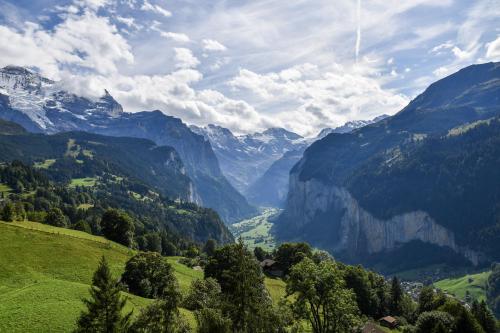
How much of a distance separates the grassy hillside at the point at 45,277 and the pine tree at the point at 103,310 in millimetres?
6981

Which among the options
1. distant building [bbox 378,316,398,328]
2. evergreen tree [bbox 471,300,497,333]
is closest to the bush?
distant building [bbox 378,316,398,328]

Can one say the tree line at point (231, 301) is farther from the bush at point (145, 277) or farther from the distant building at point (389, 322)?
the distant building at point (389, 322)

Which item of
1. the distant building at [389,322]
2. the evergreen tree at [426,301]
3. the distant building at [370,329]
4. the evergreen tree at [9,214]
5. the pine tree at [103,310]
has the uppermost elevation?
the evergreen tree at [9,214]

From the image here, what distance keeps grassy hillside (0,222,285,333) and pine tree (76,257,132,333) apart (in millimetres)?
6981

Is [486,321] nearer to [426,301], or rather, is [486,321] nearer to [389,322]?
[426,301]

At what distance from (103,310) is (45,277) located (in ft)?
76.9

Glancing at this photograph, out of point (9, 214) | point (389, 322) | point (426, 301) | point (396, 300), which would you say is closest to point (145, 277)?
point (9, 214)

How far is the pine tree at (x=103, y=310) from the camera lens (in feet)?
136

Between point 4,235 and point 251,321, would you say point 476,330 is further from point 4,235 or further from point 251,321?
point 4,235

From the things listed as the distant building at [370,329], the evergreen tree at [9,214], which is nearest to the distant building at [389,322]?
the distant building at [370,329]

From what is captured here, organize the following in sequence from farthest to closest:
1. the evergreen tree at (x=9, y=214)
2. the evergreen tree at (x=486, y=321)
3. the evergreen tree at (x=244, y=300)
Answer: the evergreen tree at (x=486, y=321) → the evergreen tree at (x=9, y=214) → the evergreen tree at (x=244, y=300)

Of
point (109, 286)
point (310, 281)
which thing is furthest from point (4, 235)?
point (310, 281)

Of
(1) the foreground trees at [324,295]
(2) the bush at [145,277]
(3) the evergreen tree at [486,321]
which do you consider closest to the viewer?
(1) the foreground trees at [324,295]

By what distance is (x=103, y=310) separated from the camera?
138 ft
